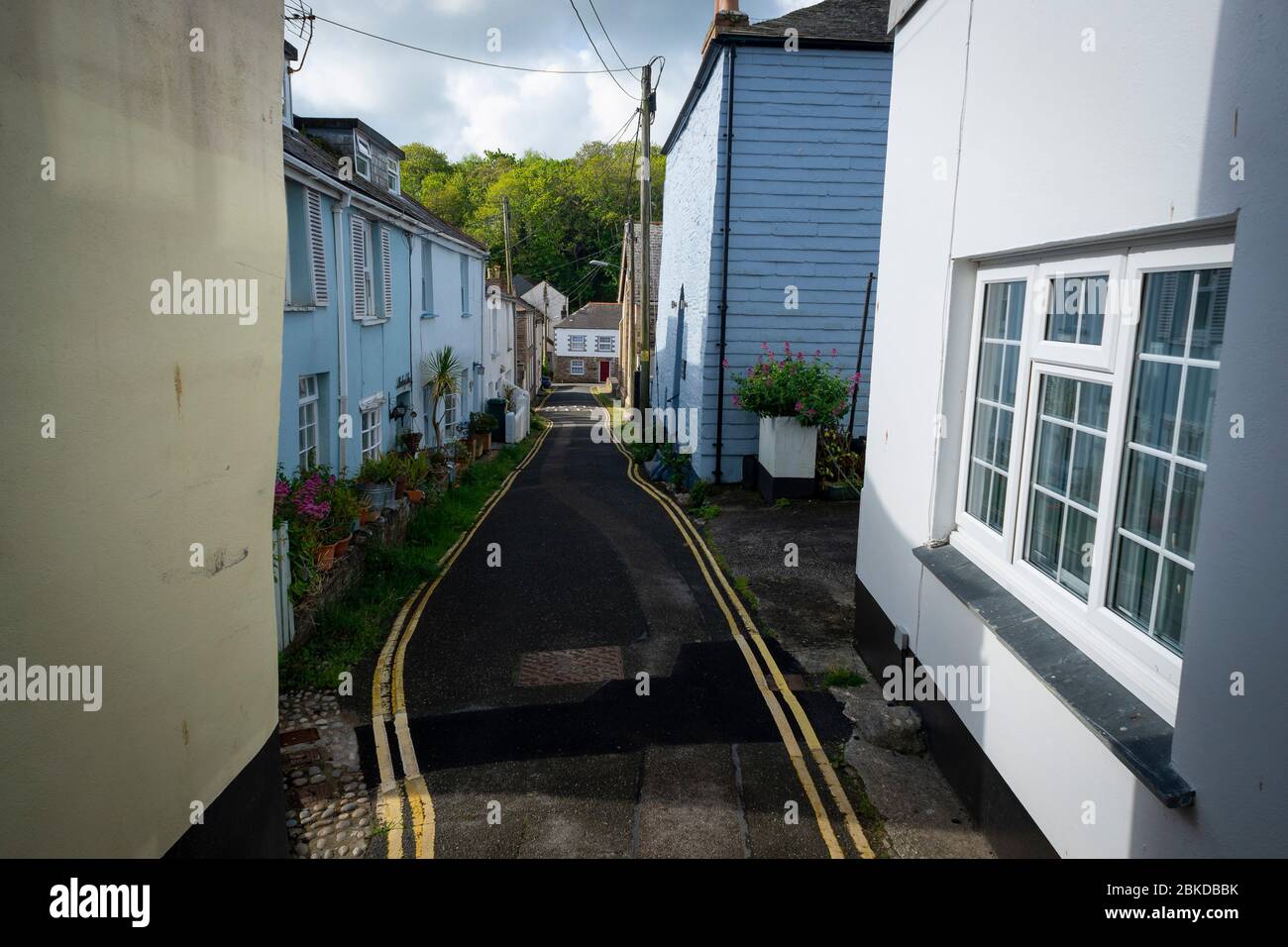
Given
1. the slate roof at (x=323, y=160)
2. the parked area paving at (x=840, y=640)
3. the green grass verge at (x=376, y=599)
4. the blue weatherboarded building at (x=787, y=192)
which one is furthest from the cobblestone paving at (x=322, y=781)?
the blue weatherboarded building at (x=787, y=192)

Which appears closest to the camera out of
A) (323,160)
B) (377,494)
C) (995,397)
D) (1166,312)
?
(1166,312)

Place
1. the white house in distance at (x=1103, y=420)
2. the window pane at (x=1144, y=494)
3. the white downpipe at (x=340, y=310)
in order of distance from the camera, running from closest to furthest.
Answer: the white house in distance at (x=1103, y=420)
the window pane at (x=1144, y=494)
the white downpipe at (x=340, y=310)

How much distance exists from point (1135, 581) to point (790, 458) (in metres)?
11.1

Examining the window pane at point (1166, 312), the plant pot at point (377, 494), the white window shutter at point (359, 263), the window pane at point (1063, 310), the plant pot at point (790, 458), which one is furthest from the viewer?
the plant pot at point (790, 458)

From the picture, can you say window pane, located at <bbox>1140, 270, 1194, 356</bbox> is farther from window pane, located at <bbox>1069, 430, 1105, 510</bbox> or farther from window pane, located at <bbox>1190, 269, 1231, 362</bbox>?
window pane, located at <bbox>1069, 430, 1105, 510</bbox>

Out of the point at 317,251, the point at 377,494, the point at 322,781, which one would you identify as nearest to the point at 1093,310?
the point at 322,781

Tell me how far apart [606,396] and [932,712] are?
1973 inches

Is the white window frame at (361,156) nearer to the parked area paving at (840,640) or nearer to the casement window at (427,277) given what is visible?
the casement window at (427,277)

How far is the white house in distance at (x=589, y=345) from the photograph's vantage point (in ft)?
219

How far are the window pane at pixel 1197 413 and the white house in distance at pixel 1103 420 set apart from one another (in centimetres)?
1

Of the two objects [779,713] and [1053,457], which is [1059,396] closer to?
[1053,457]

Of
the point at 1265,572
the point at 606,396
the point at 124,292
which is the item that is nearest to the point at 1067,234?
the point at 1265,572

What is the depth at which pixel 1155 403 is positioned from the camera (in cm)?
391
